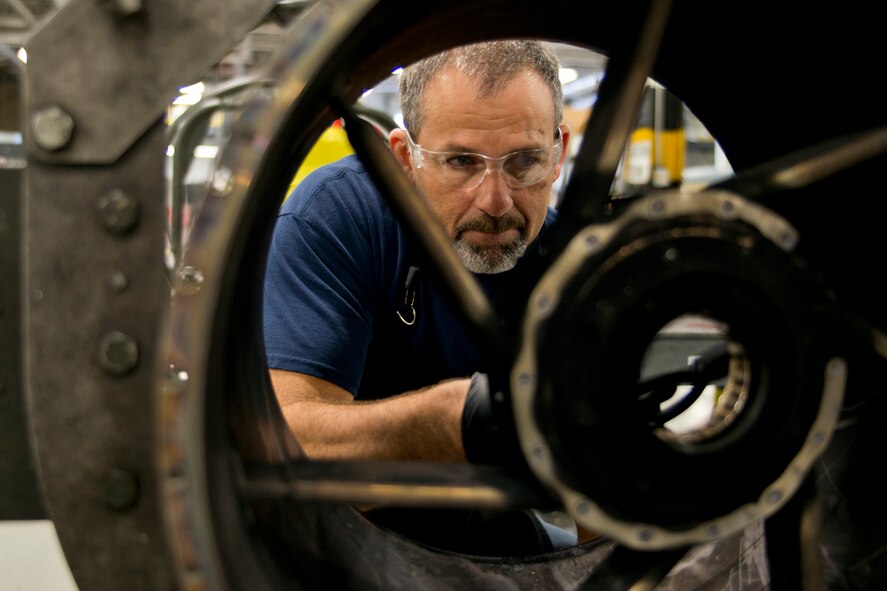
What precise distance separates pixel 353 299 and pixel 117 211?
3.00ft

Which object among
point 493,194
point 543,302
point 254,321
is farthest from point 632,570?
point 493,194

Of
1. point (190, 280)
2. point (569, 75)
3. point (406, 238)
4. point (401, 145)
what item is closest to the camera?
point (190, 280)

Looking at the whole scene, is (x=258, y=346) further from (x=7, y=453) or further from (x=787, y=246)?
(x=787, y=246)

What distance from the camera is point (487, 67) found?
1447 mm

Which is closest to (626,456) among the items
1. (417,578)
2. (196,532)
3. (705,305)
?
(705,305)

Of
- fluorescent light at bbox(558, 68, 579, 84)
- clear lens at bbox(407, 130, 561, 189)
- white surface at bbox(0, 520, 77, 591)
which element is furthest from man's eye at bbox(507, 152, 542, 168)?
fluorescent light at bbox(558, 68, 579, 84)

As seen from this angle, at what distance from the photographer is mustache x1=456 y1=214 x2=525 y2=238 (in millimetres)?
1492

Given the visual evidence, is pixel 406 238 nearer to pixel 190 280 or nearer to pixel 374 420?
pixel 374 420

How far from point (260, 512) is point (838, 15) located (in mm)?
679

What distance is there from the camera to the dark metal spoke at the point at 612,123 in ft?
1.96

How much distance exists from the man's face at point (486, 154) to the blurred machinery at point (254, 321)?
718 mm

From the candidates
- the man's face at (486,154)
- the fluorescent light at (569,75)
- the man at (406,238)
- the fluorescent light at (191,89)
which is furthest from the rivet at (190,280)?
the fluorescent light at (569,75)

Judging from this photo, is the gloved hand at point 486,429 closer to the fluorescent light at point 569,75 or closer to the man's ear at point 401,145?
the man's ear at point 401,145

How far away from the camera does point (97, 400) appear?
509 millimetres
